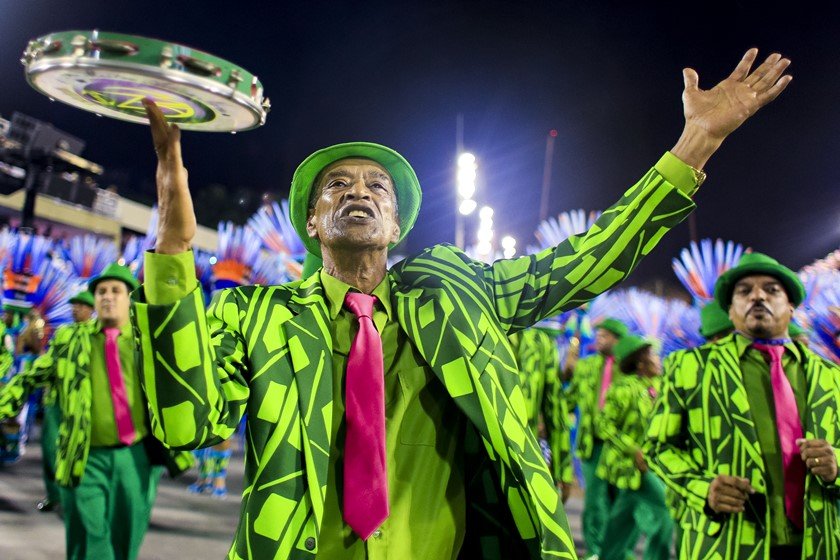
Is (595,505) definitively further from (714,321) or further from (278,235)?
(278,235)

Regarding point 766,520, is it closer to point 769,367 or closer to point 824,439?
point 824,439

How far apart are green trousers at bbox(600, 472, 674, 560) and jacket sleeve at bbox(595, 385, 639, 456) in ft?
1.40

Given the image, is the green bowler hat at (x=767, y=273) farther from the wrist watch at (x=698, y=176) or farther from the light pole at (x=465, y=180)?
the light pole at (x=465, y=180)

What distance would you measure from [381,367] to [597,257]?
687 millimetres

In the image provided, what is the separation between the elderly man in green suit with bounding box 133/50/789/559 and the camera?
174 cm

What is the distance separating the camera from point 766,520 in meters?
3.28

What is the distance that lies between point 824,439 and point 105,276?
4905 mm

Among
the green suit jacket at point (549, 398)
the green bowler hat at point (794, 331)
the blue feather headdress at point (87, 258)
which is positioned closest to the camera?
the green bowler hat at point (794, 331)

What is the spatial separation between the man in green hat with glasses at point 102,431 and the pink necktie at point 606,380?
4.18 m

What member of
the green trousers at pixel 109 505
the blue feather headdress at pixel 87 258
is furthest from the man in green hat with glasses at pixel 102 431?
the blue feather headdress at pixel 87 258

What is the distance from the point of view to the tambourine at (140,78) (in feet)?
5.37

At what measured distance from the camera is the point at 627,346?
7.45 metres

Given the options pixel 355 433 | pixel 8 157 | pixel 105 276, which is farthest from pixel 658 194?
pixel 8 157

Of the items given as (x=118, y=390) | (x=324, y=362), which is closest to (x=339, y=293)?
(x=324, y=362)
